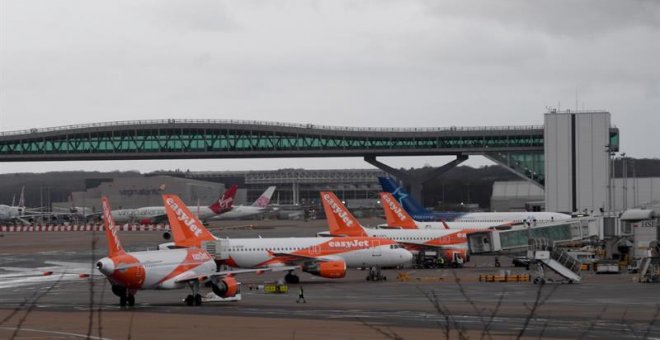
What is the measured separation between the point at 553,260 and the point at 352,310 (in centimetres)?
1928

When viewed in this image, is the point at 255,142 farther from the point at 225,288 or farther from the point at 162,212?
the point at 225,288

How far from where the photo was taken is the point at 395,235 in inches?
Answer: 2820

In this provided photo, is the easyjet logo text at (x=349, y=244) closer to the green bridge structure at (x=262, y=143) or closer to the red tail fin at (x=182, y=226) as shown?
the red tail fin at (x=182, y=226)

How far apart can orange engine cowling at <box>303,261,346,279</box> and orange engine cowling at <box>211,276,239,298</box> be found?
529 inches

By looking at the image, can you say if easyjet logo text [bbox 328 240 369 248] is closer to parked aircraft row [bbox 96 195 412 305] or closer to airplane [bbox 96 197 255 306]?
parked aircraft row [bbox 96 195 412 305]

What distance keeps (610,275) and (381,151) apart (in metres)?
77.8

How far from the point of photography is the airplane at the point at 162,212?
133 m

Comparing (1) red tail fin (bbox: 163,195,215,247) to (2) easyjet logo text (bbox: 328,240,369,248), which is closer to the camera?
(1) red tail fin (bbox: 163,195,215,247)

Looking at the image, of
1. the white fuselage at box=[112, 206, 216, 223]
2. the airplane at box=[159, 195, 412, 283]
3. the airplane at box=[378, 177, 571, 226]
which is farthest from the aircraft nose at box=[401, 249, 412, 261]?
the white fuselage at box=[112, 206, 216, 223]

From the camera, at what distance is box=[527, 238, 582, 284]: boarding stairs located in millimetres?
54312

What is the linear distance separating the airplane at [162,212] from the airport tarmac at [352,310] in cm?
6826

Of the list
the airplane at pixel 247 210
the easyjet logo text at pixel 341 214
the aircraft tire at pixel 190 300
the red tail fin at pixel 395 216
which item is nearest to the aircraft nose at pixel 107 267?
the aircraft tire at pixel 190 300

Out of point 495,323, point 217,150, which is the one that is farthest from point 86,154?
point 495,323

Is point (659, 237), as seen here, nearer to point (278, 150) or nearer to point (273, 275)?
point (273, 275)
